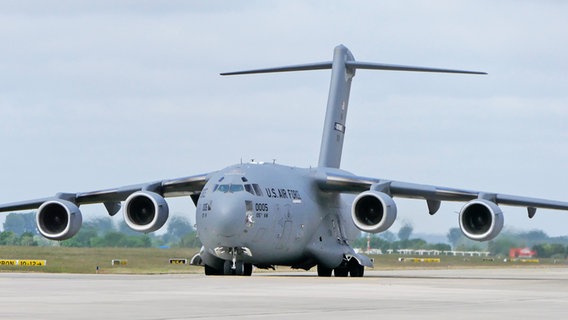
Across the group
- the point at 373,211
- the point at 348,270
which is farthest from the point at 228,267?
the point at 348,270

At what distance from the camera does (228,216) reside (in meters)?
29.2

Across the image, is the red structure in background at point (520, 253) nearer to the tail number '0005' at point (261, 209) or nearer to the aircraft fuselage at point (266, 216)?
the aircraft fuselage at point (266, 216)

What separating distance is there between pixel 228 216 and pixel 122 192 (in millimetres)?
5434

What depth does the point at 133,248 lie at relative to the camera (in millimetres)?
53219

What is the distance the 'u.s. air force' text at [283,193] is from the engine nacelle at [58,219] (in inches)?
214

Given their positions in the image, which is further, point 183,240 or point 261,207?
point 183,240

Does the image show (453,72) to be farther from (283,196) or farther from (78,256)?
(78,256)

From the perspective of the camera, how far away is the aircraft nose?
2920 cm

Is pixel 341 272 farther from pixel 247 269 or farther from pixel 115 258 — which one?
pixel 115 258

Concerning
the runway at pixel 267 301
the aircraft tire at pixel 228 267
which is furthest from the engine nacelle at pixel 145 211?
the runway at pixel 267 301

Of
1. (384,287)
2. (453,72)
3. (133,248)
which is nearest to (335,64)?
(453,72)

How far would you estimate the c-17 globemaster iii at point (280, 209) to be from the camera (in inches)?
1177

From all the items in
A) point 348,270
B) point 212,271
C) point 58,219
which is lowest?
point 212,271

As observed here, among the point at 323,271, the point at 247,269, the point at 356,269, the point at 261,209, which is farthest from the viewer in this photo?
the point at 356,269
